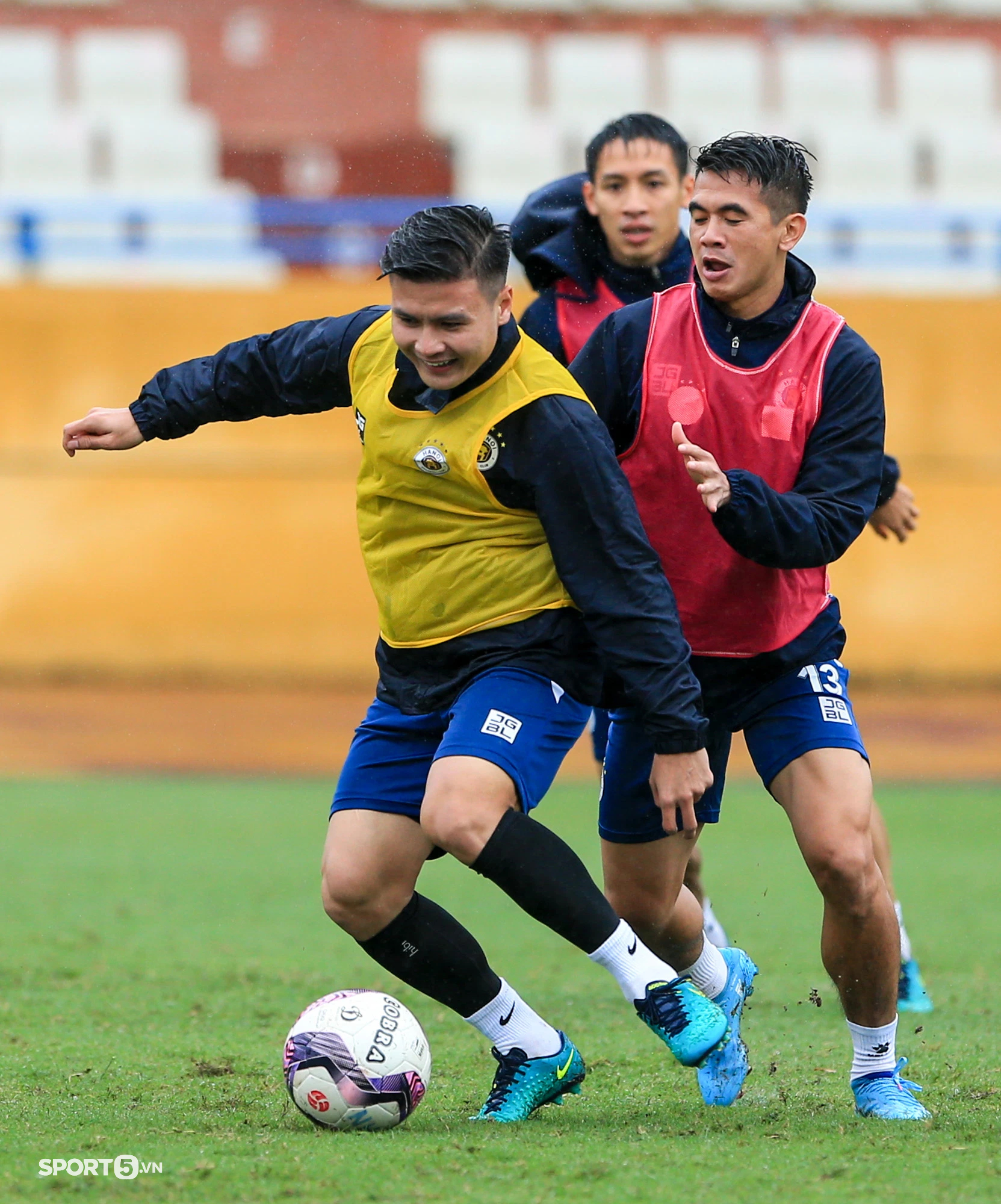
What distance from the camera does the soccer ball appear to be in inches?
156

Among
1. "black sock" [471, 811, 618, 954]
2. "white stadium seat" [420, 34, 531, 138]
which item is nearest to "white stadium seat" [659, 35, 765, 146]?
"white stadium seat" [420, 34, 531, 138]

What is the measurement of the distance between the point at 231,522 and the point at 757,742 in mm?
10106

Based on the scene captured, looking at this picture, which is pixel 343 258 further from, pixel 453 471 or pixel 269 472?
pixel 453 471

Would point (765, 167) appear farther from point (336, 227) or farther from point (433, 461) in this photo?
point (336, 227)

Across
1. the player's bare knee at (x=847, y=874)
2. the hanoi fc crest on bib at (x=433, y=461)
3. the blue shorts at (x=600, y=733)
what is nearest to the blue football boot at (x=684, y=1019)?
the player's bare knee at (x=847, y=874)

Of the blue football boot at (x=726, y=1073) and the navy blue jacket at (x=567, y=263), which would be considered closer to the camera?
the blue football boot at (x=726, y=1073)

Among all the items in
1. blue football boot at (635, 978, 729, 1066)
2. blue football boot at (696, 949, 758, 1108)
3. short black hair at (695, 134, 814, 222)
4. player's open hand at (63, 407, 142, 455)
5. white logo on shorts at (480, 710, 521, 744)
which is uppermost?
short black hair at (695, 134, 814, 222)

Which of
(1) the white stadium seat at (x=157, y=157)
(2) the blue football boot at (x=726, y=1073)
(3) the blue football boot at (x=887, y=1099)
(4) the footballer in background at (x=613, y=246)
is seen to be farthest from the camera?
(1) the white stadium seat at (x=157, y=157)

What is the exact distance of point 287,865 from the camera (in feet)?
28.1

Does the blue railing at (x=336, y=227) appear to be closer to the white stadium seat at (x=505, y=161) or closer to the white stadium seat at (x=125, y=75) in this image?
the white stadium seat at (x=505, y=161)

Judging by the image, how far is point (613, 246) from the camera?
5.57 metres

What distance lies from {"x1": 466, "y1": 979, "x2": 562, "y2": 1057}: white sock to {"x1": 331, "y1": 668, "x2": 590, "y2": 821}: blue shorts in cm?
48

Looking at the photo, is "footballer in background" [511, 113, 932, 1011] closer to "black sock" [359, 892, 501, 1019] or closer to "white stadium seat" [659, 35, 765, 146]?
"black sock" [359, 892, 501, 1019]

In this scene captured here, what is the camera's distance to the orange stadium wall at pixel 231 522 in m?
13.9
